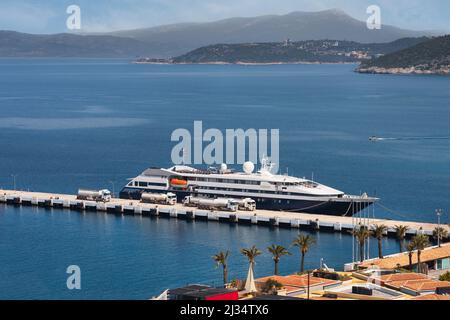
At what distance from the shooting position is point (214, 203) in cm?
6306

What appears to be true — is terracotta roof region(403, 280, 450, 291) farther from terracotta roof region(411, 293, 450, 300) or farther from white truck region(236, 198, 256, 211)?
white truck region(236, 198, 256, 211)

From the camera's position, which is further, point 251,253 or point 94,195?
point 94,195

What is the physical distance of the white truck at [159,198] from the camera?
65.4 meters

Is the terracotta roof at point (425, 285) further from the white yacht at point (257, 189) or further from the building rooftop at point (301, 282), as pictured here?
the white yacht at point (257, 189)

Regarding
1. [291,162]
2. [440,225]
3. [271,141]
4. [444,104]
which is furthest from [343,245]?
[444,104]

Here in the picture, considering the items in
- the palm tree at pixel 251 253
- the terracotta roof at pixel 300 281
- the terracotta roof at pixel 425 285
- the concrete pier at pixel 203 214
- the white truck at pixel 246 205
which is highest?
the palm tree at pixel 251 253

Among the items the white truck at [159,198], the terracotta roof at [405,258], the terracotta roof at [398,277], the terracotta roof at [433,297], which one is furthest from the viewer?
the white truck at [159,198]

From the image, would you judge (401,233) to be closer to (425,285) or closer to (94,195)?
(425,285)

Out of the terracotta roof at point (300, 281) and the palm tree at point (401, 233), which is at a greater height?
the terracotta roof at point (300, 281)

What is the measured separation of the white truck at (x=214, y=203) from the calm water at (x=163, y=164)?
217 cm

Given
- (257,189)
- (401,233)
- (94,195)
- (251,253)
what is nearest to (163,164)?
(94,195)

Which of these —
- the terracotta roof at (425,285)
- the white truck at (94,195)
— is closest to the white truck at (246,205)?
the white truck at (94,195)

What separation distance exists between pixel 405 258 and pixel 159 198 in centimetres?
2170
